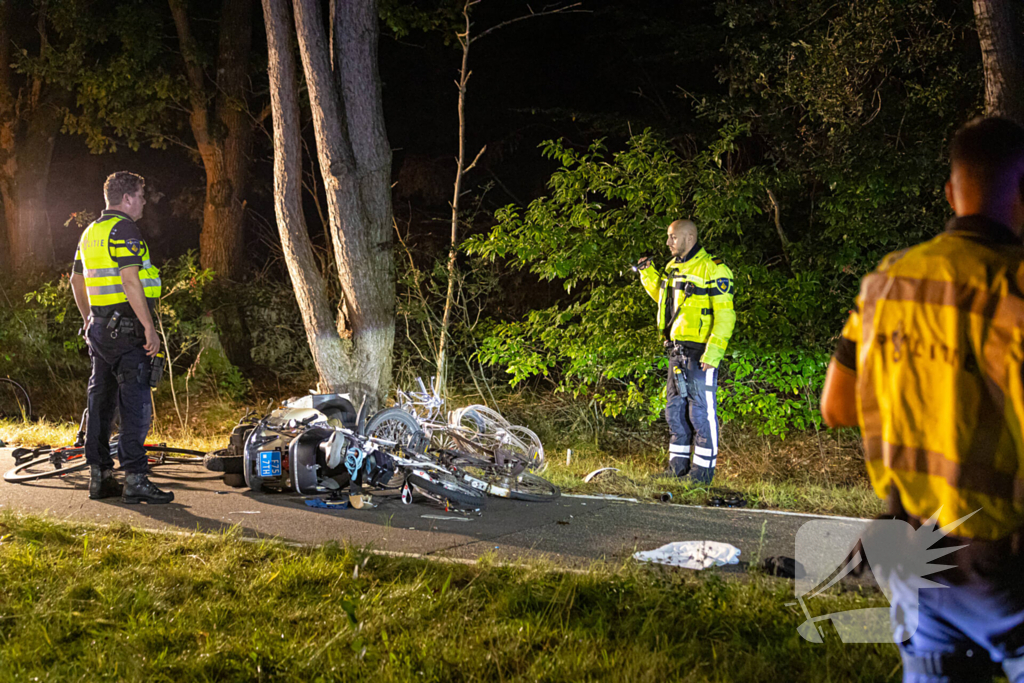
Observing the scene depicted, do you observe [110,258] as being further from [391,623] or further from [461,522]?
[391,623]

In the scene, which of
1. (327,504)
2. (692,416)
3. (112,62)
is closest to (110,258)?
(327,504)

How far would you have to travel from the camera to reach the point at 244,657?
346 cm

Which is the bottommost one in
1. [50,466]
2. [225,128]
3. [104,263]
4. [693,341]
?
[50,466]

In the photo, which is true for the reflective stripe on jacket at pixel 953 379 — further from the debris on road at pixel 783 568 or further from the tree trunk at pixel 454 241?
the tree trunk at pixel 454 241

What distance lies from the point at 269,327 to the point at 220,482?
7402 mm

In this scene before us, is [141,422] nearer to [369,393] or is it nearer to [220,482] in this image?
[220,482]

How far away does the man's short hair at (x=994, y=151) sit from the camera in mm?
1939

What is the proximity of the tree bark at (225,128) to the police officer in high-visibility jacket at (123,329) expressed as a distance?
28.1ft

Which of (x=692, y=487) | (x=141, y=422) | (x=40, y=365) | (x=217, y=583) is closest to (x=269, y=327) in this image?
(x=40, y=365)

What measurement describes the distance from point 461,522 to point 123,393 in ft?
9.06

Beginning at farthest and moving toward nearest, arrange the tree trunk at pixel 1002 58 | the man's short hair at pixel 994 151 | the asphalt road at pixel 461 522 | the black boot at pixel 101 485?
the tree trunk at pixel 1002 58
the black boot at pixel 101 485
the asphalt road at pixel 461 522
the man's short hair at pixel 994 151

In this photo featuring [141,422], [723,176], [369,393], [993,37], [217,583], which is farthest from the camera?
[369,393]

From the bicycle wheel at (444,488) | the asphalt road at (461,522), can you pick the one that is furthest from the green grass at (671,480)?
the bicycle wheel at (444,488)

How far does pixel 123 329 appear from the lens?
6.25 m
